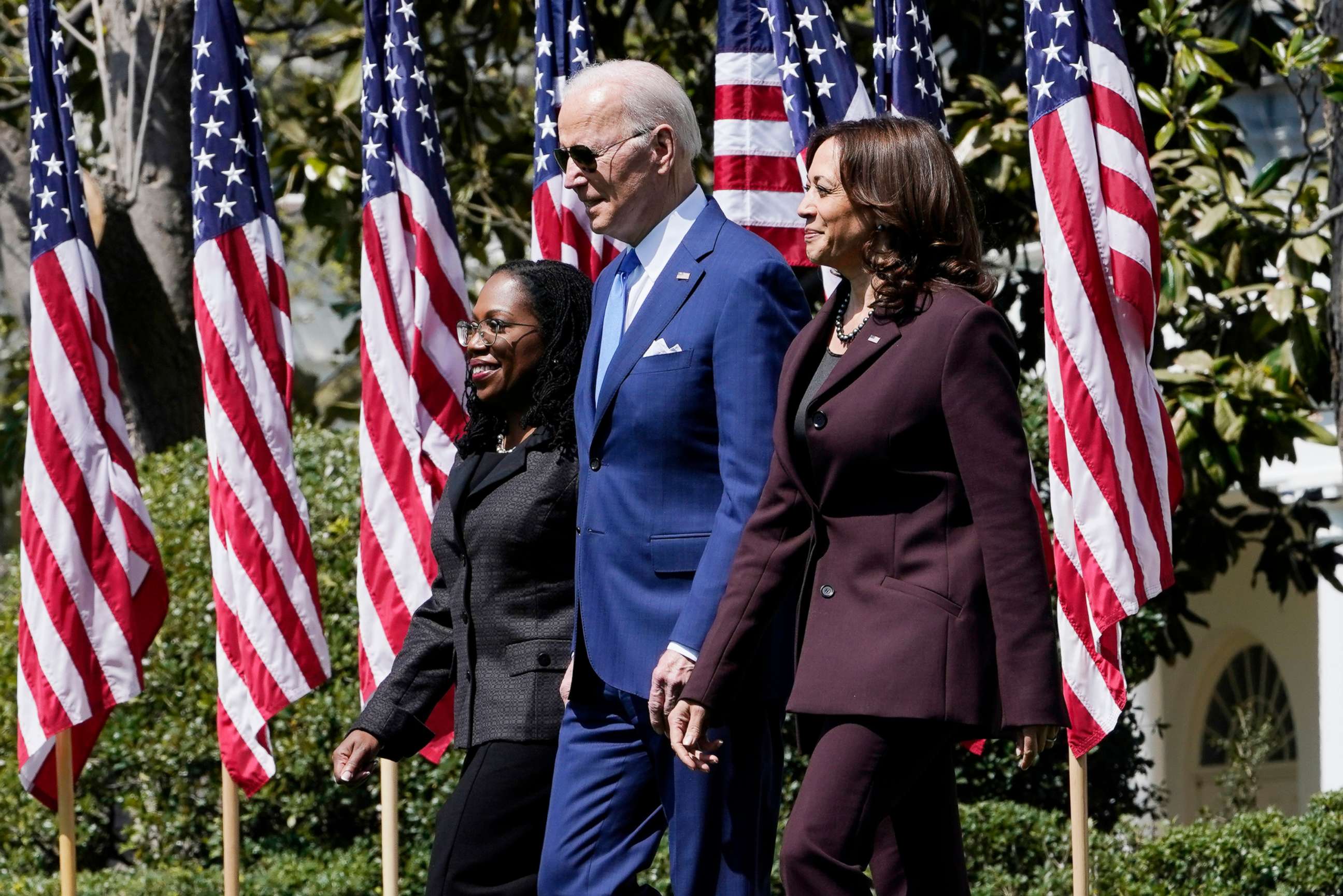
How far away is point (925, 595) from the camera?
3336 mm

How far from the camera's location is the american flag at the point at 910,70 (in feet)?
19.5

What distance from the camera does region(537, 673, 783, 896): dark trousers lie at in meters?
3.68

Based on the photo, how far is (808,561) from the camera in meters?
3.56

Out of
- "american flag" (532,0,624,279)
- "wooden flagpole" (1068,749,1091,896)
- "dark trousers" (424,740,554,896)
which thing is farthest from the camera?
"american flag" (532,0,624,279)

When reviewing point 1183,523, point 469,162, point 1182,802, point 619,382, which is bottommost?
point 1182,802

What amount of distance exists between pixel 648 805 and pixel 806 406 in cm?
95

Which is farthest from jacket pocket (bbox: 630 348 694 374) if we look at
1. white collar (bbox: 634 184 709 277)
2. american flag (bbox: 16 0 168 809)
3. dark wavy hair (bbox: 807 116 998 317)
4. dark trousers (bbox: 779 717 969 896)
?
american flag (bbox: 16 0 168 809)

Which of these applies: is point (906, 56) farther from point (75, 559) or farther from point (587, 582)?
point (75, 559)

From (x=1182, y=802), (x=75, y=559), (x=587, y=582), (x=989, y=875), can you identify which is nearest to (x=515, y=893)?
(x=587, y=582)

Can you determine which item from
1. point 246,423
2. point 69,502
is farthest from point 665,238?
point 69,502

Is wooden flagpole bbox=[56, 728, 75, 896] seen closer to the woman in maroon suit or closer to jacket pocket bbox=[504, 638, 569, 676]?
jacket pocket bbox=[504, 638, 569, 676]

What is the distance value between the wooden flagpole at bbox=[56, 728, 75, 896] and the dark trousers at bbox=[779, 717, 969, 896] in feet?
12.3

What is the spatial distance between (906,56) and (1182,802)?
10167 mm

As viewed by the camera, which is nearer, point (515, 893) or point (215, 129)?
point (515, 893)
